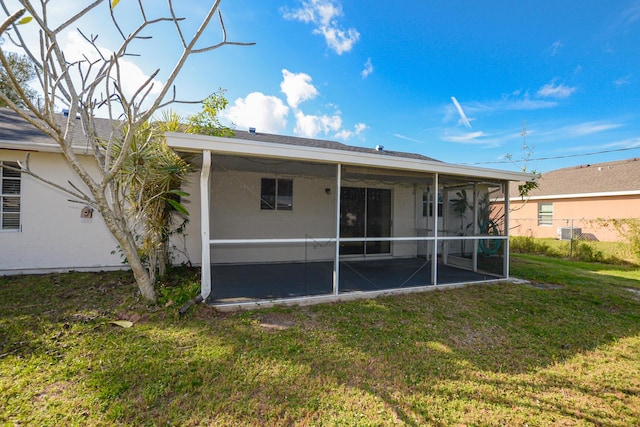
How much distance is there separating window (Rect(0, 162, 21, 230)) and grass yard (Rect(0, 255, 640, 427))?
164cm

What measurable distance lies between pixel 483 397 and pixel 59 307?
550cm

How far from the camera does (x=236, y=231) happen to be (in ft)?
23.3

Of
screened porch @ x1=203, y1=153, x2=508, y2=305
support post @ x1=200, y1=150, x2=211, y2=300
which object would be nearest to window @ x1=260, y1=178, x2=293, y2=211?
screened porch @ x1=203, y1=153, x2=508, y2=305

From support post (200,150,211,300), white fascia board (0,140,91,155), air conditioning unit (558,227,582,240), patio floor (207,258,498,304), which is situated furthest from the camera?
air conditioning unit (558,227,582,240)

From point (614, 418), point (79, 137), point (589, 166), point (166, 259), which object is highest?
point (589, 166)

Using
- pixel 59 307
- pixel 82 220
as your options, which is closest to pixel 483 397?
pixel 59 307

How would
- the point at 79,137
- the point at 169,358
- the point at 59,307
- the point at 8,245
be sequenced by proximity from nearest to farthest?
the point at 169,358 < the point at 59,307 < the point at 8,245 < the point at 79,137

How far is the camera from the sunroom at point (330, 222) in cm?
469

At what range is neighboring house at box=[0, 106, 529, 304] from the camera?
15.6ft

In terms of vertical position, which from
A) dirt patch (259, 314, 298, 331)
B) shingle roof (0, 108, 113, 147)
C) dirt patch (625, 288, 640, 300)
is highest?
shingle roof (0, 108, 113, 147)

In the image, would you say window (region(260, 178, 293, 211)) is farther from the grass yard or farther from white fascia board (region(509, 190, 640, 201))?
white fascia board (region(509, 190, 640, 201))

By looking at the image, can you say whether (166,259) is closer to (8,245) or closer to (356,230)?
(8,245)

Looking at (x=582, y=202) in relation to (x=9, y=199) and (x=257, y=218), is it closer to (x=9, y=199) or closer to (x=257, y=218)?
(x=257, y=218)

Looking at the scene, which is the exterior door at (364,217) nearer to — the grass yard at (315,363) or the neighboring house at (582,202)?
the grass yard at (315,363)
